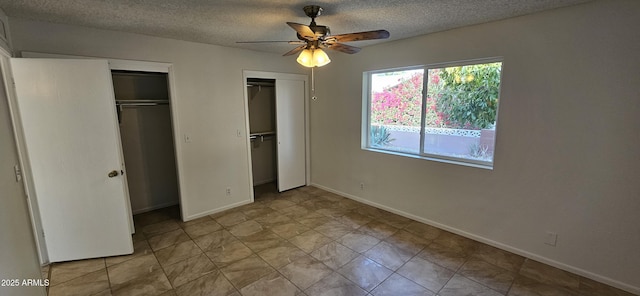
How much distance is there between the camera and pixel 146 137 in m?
3.88

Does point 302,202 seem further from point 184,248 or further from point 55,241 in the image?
point 55,241

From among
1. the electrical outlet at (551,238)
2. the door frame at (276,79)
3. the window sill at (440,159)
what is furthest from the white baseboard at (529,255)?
the door frame at (276,79)

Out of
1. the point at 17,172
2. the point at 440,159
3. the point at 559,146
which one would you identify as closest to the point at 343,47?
the point at 440,159

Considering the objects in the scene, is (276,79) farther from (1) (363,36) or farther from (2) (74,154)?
(2) (74,154)

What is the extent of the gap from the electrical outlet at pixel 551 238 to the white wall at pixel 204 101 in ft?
12.1

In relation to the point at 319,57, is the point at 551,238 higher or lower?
lower

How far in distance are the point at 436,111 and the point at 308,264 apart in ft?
7.67

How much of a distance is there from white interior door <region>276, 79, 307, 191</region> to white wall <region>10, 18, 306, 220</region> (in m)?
0.40

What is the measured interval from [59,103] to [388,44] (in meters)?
3.59

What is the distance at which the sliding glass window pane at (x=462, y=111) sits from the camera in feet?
9.55

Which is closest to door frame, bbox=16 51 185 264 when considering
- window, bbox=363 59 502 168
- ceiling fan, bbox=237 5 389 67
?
ceiling fan, bbox=237 5 389 67

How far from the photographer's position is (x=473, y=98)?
3031 millimetres

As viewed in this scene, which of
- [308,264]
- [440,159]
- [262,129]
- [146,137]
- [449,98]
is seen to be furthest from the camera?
[262,129]

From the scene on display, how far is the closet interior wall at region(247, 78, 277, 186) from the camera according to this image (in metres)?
4.91
